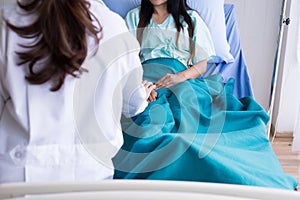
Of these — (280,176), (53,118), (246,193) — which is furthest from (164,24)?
(246,193)

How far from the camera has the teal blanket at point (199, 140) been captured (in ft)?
3.33

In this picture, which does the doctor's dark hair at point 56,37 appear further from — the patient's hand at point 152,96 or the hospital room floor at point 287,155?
the hospital room floor at point 287,155

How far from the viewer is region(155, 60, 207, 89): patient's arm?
1517mm

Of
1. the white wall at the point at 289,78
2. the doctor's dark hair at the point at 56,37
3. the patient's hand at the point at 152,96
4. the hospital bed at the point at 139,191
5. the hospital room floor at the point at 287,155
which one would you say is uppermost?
the doctor's dark hair at the point at 56,37

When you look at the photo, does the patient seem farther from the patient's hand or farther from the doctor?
the doctor

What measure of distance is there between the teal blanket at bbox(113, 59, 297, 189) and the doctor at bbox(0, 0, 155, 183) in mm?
158

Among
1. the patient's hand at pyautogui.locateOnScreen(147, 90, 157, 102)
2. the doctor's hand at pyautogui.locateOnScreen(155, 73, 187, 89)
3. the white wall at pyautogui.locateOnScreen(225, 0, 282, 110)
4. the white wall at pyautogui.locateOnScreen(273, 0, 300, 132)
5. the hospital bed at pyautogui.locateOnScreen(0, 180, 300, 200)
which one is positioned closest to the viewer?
the hospital bed at pyautogui.locateOnScreen(0, 180, 300, 200)

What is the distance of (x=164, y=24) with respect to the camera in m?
1.69

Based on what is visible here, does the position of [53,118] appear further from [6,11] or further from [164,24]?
[164,24]

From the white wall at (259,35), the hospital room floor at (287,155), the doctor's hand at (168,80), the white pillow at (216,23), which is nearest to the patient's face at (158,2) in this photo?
the white pillow at (216,23)

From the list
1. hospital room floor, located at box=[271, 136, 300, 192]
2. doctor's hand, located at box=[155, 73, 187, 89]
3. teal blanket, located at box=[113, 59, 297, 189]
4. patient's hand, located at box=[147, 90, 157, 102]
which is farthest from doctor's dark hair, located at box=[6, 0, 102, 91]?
hospital room floor, located at box=[271, 136, 300, 192]

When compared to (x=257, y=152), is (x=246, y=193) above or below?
above

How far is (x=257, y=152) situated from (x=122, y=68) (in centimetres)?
57

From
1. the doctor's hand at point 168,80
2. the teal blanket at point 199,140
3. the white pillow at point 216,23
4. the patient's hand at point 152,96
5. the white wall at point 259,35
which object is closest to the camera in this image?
the teal blanket at point 199,140
